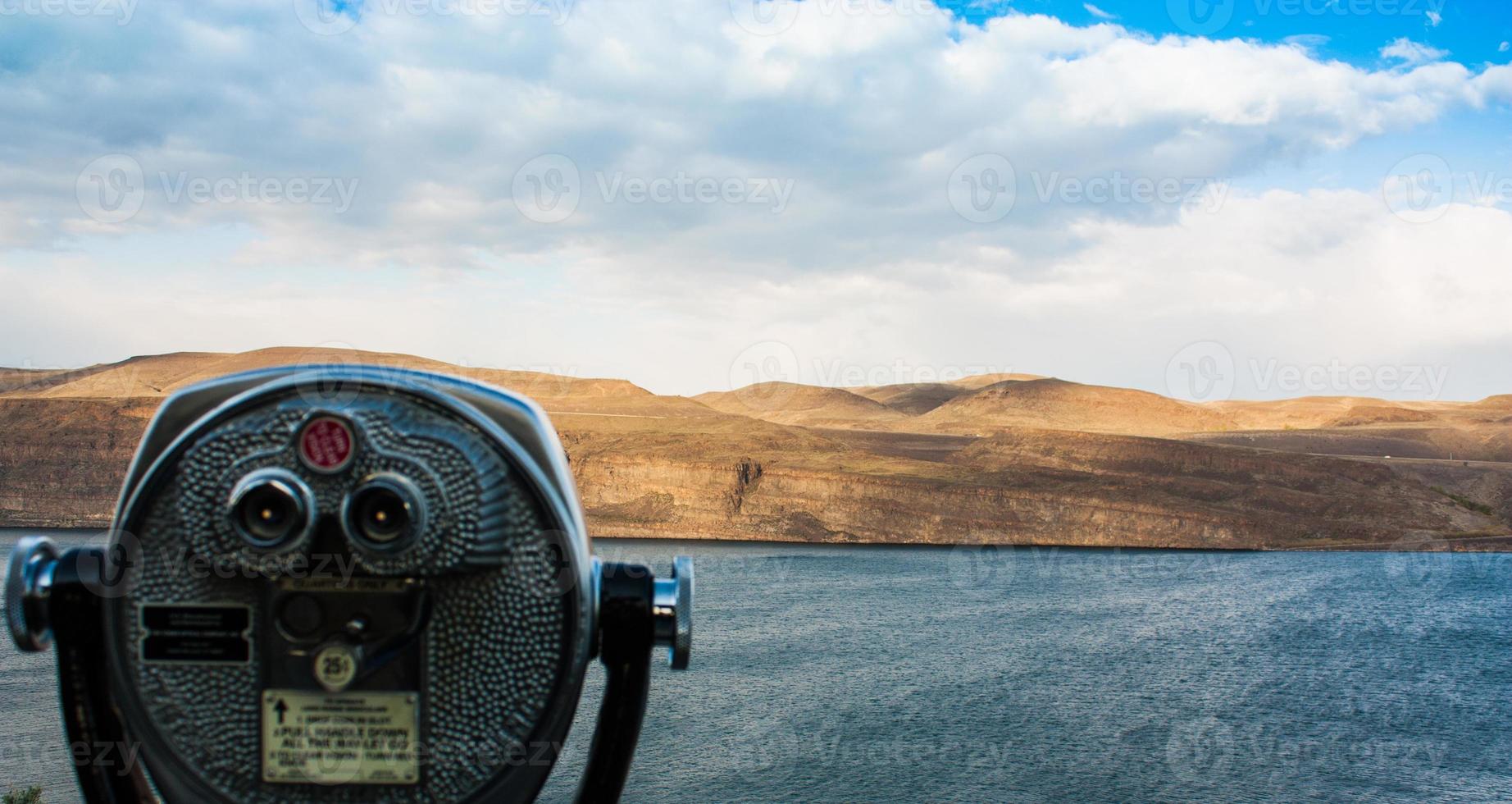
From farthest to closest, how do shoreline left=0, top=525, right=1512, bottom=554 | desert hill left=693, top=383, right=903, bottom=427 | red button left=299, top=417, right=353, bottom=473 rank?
desert hill left=693, top=383, right=903, bottom=427, shoreline left=0, top=525, right=1512, bottom=554, red button left=299, top=417, right=353, bottom=473

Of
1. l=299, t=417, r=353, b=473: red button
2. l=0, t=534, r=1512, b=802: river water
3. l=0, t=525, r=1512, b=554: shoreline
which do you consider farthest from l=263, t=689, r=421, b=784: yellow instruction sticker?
l=0, t=525, r=1512, b=554: shoreline

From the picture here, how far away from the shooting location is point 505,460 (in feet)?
5.96

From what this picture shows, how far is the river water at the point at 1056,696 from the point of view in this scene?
3102cm

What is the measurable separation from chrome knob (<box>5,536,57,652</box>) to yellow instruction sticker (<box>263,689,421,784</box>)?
0.39 metres

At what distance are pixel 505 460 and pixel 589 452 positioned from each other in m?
91.3

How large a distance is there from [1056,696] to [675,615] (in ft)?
132

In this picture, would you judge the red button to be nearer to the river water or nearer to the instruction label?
the instruction label

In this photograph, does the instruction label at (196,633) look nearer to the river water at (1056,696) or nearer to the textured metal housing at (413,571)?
the textured metal housing at (413,571)

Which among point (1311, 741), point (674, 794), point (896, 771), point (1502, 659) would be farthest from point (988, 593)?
point (674, 794)

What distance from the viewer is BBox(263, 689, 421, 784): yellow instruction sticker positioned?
1809 mm

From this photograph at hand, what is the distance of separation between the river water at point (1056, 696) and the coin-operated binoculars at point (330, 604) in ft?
89.5

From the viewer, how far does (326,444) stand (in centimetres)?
174

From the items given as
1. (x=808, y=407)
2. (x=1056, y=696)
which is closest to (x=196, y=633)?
(x=1056, y=696)

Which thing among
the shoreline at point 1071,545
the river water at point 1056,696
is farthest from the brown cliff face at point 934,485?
the river water at point 1056,696
